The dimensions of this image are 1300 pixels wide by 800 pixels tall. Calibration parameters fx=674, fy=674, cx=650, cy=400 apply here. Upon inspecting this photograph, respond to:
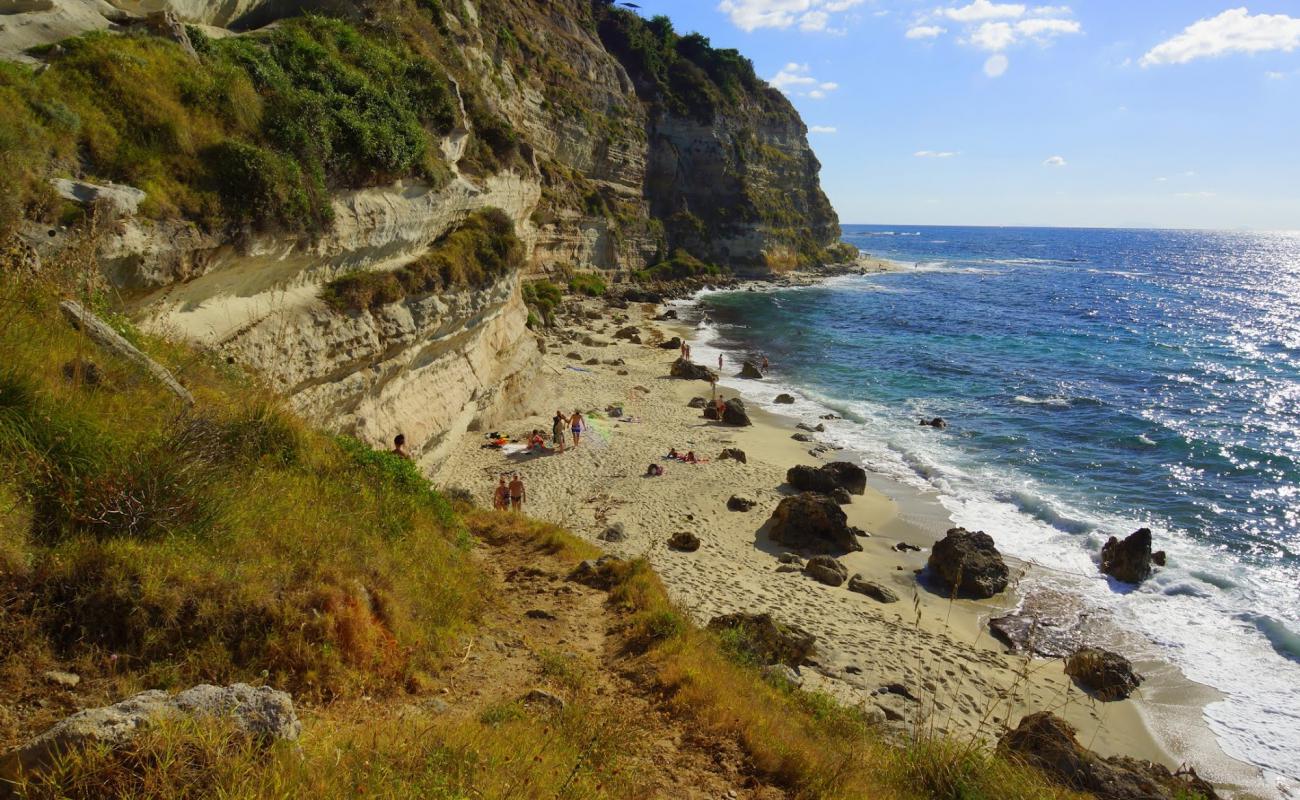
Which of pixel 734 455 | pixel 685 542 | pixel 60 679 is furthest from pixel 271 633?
pixel 734 455

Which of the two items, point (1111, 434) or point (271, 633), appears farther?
point (1111, 434)

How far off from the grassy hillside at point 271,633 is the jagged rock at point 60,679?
7 centimetres

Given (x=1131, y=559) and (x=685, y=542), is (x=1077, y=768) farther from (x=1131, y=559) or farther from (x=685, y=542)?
(x=1131, y=559)

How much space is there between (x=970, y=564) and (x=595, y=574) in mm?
10424

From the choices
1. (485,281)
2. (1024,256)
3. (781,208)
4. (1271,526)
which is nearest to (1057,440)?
(1271,526)

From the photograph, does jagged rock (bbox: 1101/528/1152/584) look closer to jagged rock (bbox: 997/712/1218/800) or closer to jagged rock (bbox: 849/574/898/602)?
jagged rock (bbox: 849/574/898/602)

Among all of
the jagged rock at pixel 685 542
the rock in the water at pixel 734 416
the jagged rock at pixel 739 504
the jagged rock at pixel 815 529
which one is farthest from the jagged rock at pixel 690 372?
the jagged rock at pixel 685 542

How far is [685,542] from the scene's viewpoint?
16.4 meters

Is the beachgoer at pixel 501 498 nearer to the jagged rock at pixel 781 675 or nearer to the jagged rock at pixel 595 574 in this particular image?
the jagged rock at pixel 595 574

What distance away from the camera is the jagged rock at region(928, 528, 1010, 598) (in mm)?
15945

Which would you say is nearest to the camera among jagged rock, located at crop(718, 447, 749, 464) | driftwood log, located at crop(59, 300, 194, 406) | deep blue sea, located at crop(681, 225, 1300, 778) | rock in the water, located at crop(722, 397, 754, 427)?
driftwood log, located at crop(59, 300, 194, 406)

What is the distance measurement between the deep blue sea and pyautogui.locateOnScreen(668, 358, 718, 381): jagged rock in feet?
→ 7.98

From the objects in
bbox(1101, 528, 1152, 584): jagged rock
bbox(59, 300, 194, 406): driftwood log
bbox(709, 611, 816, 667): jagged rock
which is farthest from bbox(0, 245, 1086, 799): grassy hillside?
bbox(1101, 528, 1152, 584): jagged rock

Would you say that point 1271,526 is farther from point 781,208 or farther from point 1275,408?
point 781,208
